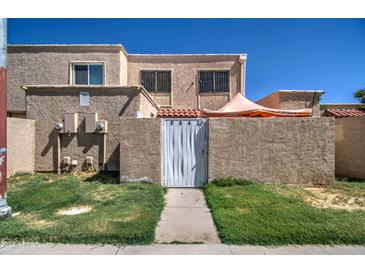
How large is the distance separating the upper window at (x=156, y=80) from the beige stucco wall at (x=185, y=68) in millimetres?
274

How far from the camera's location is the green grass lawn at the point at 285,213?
11.7ft

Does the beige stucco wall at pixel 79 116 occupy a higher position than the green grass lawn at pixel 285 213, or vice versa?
the beige stucco wall at pixel 79 116

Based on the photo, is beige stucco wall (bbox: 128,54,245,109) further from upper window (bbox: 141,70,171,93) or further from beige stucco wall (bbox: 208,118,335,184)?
beige stucco wall (bbox: 208,118,335,184)

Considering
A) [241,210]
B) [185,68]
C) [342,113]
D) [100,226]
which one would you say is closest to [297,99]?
[342,113]

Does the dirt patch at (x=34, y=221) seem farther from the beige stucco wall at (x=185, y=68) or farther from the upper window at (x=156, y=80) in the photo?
the upper window at (x=156, y=80)

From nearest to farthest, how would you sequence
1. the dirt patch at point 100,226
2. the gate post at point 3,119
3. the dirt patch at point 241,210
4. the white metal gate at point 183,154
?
the dirt patch at point 100,226 < the gate post at point 3,119 < the dirt patch at point 241,210 < the white metal gate at point 183,154

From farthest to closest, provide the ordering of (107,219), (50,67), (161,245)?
(50,67) → (107,219) → (161,245)

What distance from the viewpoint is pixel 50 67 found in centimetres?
1303

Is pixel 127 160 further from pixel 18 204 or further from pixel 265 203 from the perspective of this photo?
pixel 265 203

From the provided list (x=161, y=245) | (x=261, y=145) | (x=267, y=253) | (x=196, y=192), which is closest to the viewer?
(x=267, y=253)

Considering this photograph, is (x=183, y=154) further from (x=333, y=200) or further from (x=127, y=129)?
(x=333, y=200)

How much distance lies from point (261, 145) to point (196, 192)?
2.57m

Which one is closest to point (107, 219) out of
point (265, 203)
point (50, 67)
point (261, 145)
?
point (265, 203)

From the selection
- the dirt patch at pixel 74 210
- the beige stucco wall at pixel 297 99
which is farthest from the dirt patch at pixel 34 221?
the beige stucco wall at pixel 297 99
